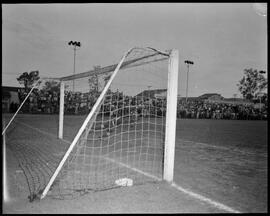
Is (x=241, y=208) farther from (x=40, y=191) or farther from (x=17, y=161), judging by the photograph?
(x=17, y=161)

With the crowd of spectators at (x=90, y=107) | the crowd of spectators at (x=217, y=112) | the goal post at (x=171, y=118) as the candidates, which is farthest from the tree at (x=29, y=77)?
the goal post at (x=171, y=118)

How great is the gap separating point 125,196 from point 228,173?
2666mm

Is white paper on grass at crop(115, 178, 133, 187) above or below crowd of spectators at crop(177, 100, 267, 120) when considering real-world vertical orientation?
below

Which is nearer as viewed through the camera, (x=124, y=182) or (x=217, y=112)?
(x=124, y=182)

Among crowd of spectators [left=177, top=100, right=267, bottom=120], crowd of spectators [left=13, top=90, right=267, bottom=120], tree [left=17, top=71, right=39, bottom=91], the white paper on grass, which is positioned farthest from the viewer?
tree [left=17, top=71, right=39, bottom=91]

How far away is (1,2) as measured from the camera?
350 cm

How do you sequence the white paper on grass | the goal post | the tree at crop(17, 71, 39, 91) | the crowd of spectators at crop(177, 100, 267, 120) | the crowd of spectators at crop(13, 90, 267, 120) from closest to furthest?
1. the white paper on grass
2. the goal post
3. the crowd of spectators at crop(13, 90, 267, 120)
4. the crowd of spectators at crop(177, 100, 267, 120)
5. the tree at crop(17, 71, 39, 91)

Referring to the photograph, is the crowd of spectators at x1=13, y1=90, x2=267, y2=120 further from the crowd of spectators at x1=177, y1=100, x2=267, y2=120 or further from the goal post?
the goal post

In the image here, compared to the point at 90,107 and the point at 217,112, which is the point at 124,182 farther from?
the point at 217,112

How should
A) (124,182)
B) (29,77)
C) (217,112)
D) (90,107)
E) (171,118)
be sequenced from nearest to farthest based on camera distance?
(124,182), (171,118), (90,107), (217,112), (29,77)

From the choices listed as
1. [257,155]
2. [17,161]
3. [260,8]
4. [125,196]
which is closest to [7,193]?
[125,196]

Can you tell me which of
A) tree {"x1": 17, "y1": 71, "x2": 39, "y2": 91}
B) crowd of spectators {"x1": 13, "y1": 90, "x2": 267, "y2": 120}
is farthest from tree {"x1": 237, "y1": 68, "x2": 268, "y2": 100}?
tree {"x1": 17, "y1": 71, "x2": 39, "y2": 91}

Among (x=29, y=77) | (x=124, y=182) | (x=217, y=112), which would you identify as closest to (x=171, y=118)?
(x=124, y=182)

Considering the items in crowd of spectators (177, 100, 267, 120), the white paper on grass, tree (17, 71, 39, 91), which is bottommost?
the white paper on grass
